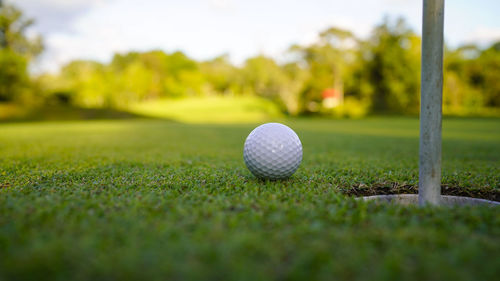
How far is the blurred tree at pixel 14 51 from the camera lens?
3600 centimetres

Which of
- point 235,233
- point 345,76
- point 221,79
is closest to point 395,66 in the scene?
point 345,76

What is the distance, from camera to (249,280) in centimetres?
131

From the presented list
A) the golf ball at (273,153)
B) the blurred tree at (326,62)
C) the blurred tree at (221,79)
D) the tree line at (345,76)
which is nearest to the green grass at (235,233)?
the golf ball at (273,153)

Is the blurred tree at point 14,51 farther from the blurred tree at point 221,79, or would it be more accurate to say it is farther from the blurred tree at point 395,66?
the blurred tree at point 395,66

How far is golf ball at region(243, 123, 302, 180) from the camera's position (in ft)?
10.5

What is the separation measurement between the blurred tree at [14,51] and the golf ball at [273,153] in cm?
4297

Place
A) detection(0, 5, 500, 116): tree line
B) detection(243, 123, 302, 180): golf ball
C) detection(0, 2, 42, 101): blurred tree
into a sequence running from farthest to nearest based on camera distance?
detection(0, 5, 500, 116): tree line < detection(0, 2, 42, 101): blurred tree < detection(243, 123, 302, 180): golf ball

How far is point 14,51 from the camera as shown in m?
40.7

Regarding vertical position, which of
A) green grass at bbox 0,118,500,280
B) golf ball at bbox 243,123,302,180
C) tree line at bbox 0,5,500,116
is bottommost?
green grass at bbox 0,118,500,280

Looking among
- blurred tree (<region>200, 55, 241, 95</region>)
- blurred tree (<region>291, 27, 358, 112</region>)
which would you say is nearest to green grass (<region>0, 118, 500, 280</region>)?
blurred tree (<region>291, 27, 358, 112</region>)

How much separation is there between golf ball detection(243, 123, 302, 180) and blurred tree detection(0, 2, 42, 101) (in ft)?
141

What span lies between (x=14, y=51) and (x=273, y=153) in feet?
163

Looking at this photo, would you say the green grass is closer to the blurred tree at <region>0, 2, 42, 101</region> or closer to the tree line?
the tree line

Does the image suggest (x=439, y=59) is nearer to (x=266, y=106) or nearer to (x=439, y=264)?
(x=439, y=264)
